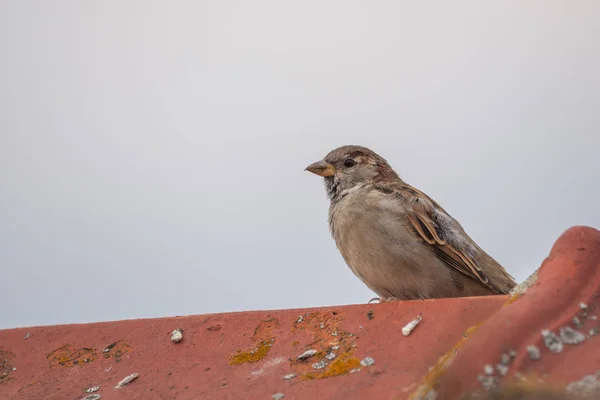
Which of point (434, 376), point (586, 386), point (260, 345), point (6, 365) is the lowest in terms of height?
point (586, 386)

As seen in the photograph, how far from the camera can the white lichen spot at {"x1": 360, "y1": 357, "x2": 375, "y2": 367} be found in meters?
2.01

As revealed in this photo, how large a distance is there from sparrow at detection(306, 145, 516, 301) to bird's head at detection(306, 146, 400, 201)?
0.72 ft

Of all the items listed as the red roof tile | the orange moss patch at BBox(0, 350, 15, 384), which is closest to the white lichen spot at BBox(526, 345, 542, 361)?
the red roof tile

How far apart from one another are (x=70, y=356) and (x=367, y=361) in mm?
1185

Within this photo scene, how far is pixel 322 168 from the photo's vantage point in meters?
4.46

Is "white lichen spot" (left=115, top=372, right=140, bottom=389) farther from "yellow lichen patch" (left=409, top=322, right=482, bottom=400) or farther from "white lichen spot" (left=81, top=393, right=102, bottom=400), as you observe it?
"yellow lichen patch" (left=409, top=322, right=482, bottom=400)

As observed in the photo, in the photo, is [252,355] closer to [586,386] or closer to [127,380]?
[127,380]

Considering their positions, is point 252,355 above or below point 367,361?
above

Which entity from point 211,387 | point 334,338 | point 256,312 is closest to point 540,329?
point 334,338

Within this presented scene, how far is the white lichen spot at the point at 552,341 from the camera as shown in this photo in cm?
→ 170

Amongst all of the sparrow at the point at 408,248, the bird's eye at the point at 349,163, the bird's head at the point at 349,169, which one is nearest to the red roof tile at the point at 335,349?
the sparrow at the point at 408,248

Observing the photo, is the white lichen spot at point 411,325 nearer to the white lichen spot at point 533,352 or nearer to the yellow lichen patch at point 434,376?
the yellow lichen patch at point 434,376

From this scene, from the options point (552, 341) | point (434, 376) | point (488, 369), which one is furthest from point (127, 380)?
point (552, 341)

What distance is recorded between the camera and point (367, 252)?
3725 mm
